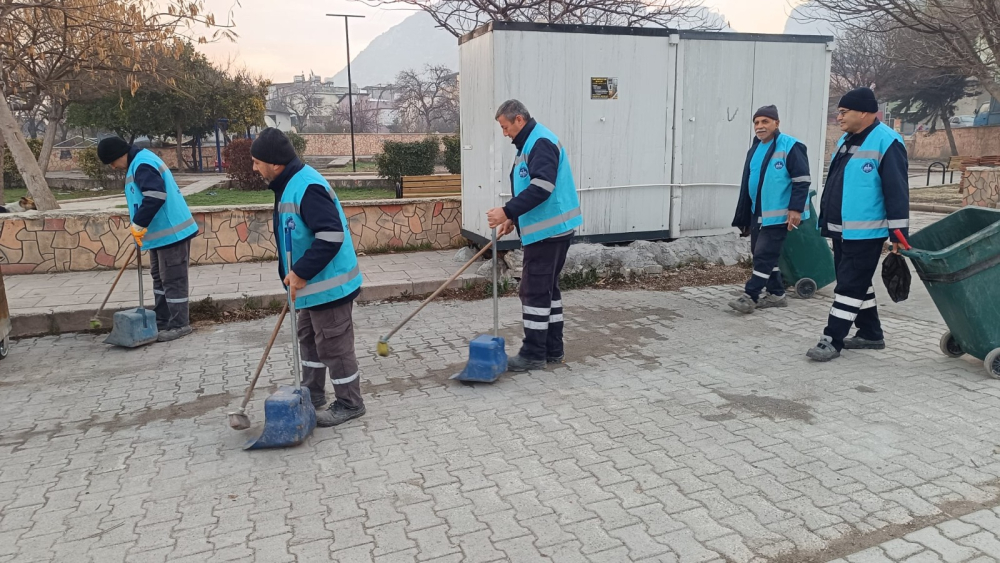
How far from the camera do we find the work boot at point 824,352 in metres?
5.23

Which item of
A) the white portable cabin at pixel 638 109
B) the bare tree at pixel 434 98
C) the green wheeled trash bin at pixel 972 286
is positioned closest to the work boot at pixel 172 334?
the white portable cabin at pixel 638 109

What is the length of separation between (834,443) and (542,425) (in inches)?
61.4

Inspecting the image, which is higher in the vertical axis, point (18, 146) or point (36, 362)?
point (18, 146)

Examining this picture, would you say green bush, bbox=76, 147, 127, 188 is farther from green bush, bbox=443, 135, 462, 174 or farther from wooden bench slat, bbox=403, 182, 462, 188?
wooden bench slat, bbox=403, 182, 462, 188

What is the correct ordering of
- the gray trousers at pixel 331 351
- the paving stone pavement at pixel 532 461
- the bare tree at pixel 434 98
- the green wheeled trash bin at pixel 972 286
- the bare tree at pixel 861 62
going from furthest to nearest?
the bare tree at pixel 434 98 < the bare tree at pixel 861 62 < the green wheeled trash bin at pixel 972 286 < the gray trousers at pixel 331 351 < the paving stone pavement at pixel 532 461

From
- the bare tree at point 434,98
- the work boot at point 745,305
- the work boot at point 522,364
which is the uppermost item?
the bare tree at point 434,98

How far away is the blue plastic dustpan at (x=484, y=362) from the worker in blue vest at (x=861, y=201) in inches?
88.9

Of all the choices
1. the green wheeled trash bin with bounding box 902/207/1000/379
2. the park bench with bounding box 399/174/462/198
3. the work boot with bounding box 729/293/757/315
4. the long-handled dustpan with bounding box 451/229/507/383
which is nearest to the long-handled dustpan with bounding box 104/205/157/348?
the long-handled dustpan with bounding box 451/229/507/383

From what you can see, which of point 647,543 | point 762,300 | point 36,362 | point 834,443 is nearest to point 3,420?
point 36,362

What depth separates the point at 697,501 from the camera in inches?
130

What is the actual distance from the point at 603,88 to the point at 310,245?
469 cm

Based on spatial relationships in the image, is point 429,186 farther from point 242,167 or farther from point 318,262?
point 318,262

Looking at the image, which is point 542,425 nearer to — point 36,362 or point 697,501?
point 697,501

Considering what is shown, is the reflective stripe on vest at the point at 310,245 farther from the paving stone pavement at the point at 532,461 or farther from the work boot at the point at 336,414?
the paving stone pavement at the point at 532,461
